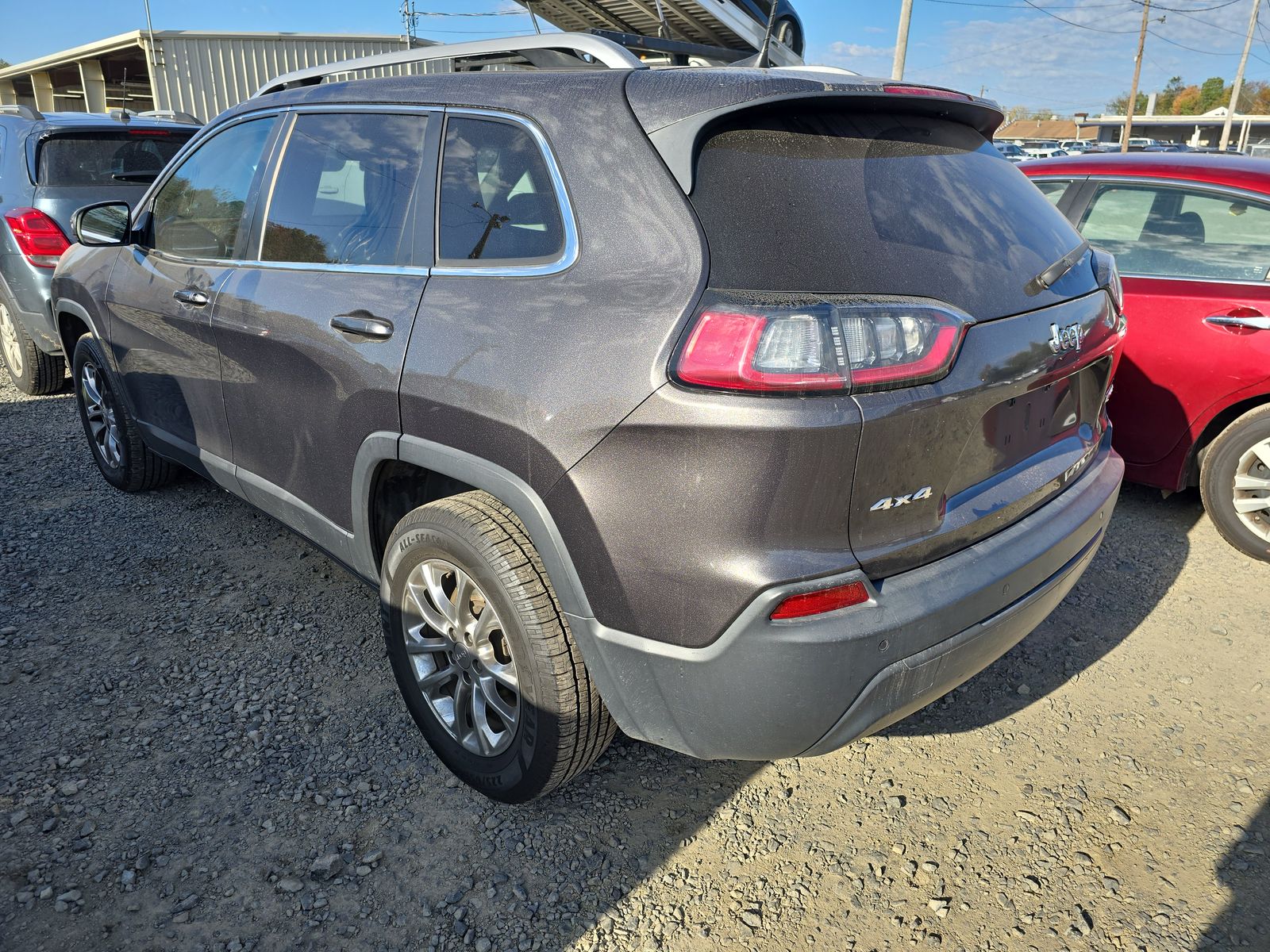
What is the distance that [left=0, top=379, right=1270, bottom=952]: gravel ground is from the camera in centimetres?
210

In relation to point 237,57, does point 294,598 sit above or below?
below

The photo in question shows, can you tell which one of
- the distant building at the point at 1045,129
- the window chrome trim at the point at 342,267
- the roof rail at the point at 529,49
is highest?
the roof rail at the point at 529,49

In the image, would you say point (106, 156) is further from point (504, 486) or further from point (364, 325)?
point (504, 486)

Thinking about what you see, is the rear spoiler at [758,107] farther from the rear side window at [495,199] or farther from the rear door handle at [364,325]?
the rear door handle at [364,325]

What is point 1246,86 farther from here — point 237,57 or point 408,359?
point 408,359

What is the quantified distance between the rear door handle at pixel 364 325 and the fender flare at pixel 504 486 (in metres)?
0.27

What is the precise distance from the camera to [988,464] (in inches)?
83.1

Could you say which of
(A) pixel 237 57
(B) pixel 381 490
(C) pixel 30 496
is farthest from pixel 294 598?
(A) pixel 237 57

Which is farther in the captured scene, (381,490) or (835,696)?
(381,490)

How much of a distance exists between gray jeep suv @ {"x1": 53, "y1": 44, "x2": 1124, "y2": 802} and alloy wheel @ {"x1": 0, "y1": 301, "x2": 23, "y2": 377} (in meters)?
4.55

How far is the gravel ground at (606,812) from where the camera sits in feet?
6.89

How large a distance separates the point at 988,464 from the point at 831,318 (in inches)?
24.8

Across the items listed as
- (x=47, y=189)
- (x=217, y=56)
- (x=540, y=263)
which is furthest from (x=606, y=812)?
(x=217, y=56)

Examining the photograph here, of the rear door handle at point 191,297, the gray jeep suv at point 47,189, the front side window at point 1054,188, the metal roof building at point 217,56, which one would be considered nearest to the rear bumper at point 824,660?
the rear door handle at point 191,297
